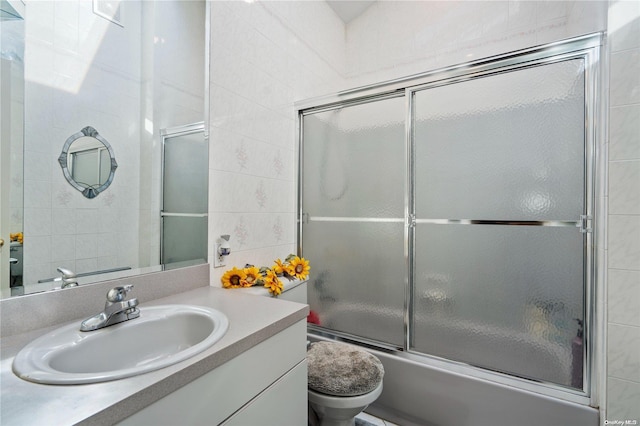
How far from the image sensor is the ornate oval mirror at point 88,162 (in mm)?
884

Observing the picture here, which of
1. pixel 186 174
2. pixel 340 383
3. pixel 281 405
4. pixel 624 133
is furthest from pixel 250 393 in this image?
pixel 624 133

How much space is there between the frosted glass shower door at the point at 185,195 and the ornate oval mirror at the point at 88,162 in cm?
21

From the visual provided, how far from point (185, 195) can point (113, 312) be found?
1.91 feet

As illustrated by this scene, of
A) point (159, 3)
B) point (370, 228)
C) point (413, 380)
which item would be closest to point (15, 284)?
point (159, 3)

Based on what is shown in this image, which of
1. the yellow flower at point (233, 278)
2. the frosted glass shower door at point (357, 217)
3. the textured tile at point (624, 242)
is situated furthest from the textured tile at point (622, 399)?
the yellow flower at point (233, 278)

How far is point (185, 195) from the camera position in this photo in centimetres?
126

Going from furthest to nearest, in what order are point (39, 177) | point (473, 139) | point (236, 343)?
1. point (473, 139)
2. point (39, 177)
3. point (236, 343)

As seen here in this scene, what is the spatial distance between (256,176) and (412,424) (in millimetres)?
1572

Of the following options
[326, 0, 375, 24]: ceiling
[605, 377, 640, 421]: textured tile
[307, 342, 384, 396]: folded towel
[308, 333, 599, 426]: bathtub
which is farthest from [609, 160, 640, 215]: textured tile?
[326, 0, 375, 24]: ceiling

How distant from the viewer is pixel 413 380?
1.51m

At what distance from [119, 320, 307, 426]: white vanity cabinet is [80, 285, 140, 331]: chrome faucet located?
36 centimetres

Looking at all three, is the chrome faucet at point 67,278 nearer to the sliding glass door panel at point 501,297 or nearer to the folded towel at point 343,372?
the folded towel at point 343,372

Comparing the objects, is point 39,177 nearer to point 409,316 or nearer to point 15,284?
point 15,284

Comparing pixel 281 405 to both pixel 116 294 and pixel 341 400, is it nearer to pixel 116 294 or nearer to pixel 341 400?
pixel 341 400
